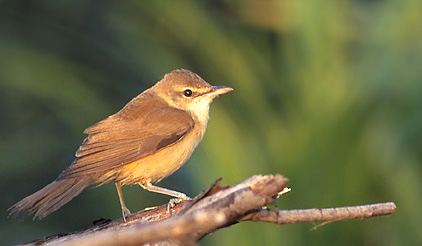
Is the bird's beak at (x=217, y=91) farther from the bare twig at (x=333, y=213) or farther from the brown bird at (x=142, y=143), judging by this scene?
the bare twig at (x=333, y=213)

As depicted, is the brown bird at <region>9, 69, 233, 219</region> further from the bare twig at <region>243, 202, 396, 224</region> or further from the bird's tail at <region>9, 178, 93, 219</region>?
the bare twig at <region>243, 202, 396, 224</region>

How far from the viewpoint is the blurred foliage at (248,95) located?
570 cm

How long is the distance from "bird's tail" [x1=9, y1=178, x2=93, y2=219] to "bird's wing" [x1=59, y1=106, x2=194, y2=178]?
6cm

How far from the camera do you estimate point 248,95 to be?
22.8 ft

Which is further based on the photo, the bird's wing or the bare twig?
the bird's wing

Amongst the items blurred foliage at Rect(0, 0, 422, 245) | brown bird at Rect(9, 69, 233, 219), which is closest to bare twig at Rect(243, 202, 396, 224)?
brown bird at Rect(9, 69, 233, 219)

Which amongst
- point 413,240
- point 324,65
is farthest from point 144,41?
point 413,240

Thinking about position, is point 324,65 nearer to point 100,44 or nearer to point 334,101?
point 334,101

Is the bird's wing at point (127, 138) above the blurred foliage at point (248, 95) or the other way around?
the other way around

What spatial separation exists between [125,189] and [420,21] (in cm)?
322

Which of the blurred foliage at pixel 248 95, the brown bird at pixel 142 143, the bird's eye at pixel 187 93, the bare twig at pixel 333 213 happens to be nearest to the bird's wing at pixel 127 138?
the brown bird at pixel 142 143

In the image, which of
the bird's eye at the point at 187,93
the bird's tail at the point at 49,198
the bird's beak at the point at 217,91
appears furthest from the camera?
the bird's eye at the point at 187,93

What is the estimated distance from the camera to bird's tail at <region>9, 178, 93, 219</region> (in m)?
3.93

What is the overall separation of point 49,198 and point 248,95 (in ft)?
10.5
